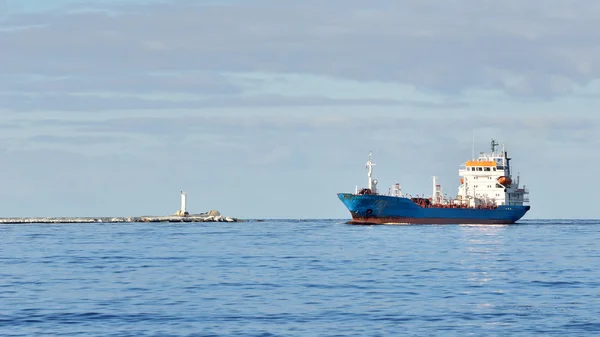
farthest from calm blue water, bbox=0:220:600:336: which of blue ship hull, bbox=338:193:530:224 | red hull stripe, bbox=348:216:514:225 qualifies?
red hull stripe, bbox=348:216:514:225

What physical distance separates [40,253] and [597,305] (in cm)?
4646

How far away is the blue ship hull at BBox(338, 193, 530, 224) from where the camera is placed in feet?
412

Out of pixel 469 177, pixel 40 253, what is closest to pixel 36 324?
pixel 40 253

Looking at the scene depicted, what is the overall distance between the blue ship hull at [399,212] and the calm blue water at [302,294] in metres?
59.1

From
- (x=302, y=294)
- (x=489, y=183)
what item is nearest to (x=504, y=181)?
(x=489, y=183)

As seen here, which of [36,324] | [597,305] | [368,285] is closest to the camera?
[36,324]

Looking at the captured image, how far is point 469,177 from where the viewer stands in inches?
5610

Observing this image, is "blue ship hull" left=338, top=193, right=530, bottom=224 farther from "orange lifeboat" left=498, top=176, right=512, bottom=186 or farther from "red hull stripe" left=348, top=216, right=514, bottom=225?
"orange lifeboat" left=498, top=176, right=512, bottom=186

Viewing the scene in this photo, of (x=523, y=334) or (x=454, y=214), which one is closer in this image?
(x=523, y=334)

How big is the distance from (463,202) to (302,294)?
10441 cm

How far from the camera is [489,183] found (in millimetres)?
142125

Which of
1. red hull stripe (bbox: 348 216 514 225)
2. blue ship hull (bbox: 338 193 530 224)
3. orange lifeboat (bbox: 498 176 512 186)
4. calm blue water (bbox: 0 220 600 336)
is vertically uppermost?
orange lifeboat (bbox: 498 176 512 186)

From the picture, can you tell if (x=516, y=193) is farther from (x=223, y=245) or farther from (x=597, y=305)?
(x=597, y=305)

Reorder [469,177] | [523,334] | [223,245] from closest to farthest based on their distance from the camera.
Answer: [523,334]
[223,245]
[469,177]
